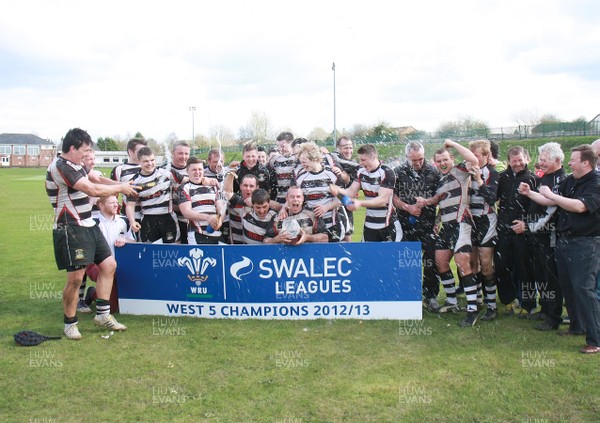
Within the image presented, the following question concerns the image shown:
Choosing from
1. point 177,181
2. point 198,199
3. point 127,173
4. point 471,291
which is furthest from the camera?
point 177,181

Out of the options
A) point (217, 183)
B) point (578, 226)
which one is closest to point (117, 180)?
point (217, 183)

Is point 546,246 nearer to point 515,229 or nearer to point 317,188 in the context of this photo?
point 515,229

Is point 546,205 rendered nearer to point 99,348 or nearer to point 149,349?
point 149,349

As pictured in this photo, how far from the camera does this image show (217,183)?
7320 millimetres

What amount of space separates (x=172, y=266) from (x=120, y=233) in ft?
3.83

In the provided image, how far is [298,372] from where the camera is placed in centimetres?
492

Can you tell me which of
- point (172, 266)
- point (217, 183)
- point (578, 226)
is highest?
point (217, 183)

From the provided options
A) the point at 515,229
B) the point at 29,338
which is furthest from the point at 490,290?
the point at 29,338

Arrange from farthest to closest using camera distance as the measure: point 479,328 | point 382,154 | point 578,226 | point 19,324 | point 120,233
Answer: point 382,154, point 120,233, point 19,324, point 479,328, point 578,226

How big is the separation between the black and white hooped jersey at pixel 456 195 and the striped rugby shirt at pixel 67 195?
14.7 feet

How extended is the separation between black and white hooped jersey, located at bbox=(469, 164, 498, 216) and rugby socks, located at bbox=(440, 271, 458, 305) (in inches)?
35.6

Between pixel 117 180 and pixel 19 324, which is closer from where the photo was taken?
pixel 19 324

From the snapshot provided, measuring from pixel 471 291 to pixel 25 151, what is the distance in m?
122

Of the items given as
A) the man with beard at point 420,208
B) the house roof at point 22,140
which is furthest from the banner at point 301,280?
the house roof at point 22,140
